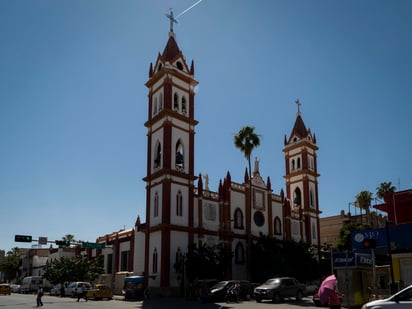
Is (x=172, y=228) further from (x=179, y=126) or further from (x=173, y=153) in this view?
(x=179, y=126)

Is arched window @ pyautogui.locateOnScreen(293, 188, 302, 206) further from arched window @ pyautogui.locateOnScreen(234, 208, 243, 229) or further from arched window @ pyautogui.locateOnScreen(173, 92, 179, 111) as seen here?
arched window @ pyautogui.locateOnScreen(173, 92, 179, 111)

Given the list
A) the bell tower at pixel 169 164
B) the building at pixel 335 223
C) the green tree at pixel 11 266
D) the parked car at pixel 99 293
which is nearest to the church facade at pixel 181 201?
the bell tower at pixel 169 164

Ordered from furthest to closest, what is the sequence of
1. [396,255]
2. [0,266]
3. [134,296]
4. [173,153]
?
[0,266]
[173,153]
[134,296]
[396,255]

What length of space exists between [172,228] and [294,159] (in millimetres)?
26633

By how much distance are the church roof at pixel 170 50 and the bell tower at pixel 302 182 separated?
22.2 m

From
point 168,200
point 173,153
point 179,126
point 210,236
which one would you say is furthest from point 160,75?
point 210,236

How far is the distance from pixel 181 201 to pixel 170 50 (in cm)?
1676

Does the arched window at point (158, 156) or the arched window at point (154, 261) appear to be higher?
the arched window at point (158, 156)

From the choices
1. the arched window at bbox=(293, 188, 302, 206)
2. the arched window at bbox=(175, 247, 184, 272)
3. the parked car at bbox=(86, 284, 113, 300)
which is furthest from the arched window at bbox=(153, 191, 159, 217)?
the arched window at bbox=(293, 188, 302, 206)

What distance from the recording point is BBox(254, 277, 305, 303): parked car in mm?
29750

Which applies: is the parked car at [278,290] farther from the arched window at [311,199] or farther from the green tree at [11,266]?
the green tree at [11,266]

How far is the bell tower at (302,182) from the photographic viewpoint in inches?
2217

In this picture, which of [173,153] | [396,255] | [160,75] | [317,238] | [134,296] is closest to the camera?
[396,255]

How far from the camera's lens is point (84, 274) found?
158ft
